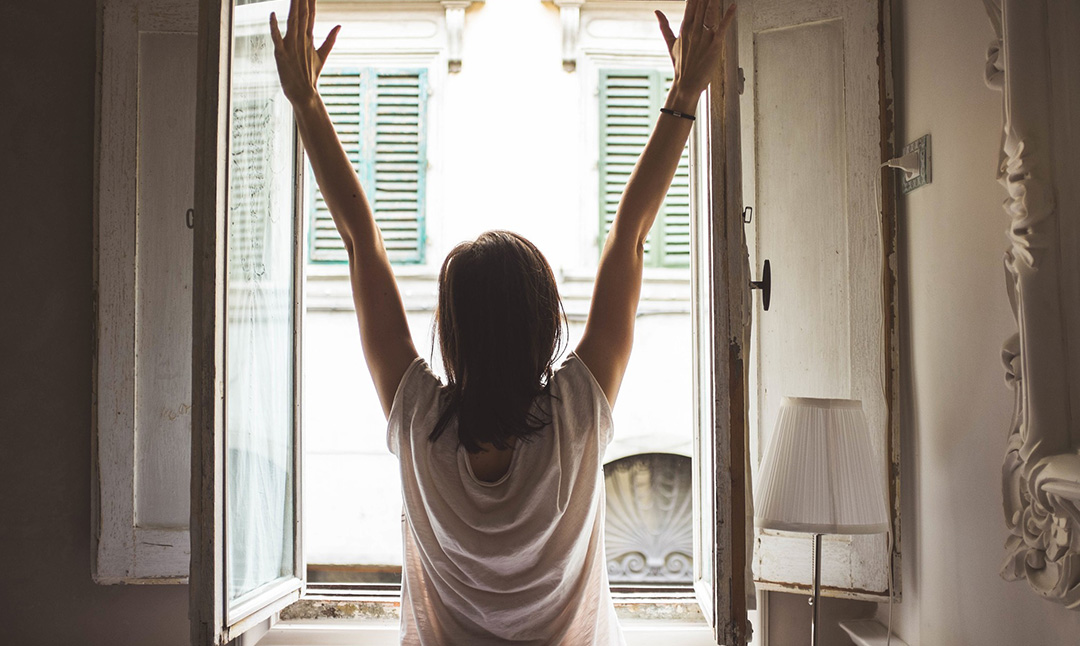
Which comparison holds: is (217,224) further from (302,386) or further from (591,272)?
(591,272)

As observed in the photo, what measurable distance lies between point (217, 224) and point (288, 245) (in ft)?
1.75

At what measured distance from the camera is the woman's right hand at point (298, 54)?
1.33 metres

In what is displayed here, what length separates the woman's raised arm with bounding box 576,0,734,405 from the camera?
3.48 feet

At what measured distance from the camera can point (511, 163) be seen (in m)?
3.94

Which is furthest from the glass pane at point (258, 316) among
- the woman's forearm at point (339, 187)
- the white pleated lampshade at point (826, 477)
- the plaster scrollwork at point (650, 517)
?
the plaster scrollwork at point (650, 517)

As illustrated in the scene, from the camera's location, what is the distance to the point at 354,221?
1.17 m

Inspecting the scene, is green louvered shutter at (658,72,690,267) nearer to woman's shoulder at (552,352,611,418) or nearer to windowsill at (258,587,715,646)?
windowsill at (258,587,715,646)

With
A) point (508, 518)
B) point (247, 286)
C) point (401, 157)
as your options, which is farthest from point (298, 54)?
point (401, 157)

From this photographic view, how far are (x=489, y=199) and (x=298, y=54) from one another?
8.56ft

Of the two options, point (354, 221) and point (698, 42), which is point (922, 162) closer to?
point (698, 42)

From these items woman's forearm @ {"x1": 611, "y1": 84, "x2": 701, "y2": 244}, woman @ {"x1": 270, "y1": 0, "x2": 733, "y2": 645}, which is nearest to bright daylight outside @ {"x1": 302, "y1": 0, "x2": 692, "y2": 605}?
woman's forearm @ {"x1": 611, "y1": 84, "x2": 701, "y2": 244}

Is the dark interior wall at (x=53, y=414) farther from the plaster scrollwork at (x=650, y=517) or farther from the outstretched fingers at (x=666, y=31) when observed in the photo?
the plaster scrollwork at (x=650, y=517)

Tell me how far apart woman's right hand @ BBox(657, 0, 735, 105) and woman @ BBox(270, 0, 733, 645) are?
15.0 inches

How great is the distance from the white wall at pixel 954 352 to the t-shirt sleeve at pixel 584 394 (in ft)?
2.66
